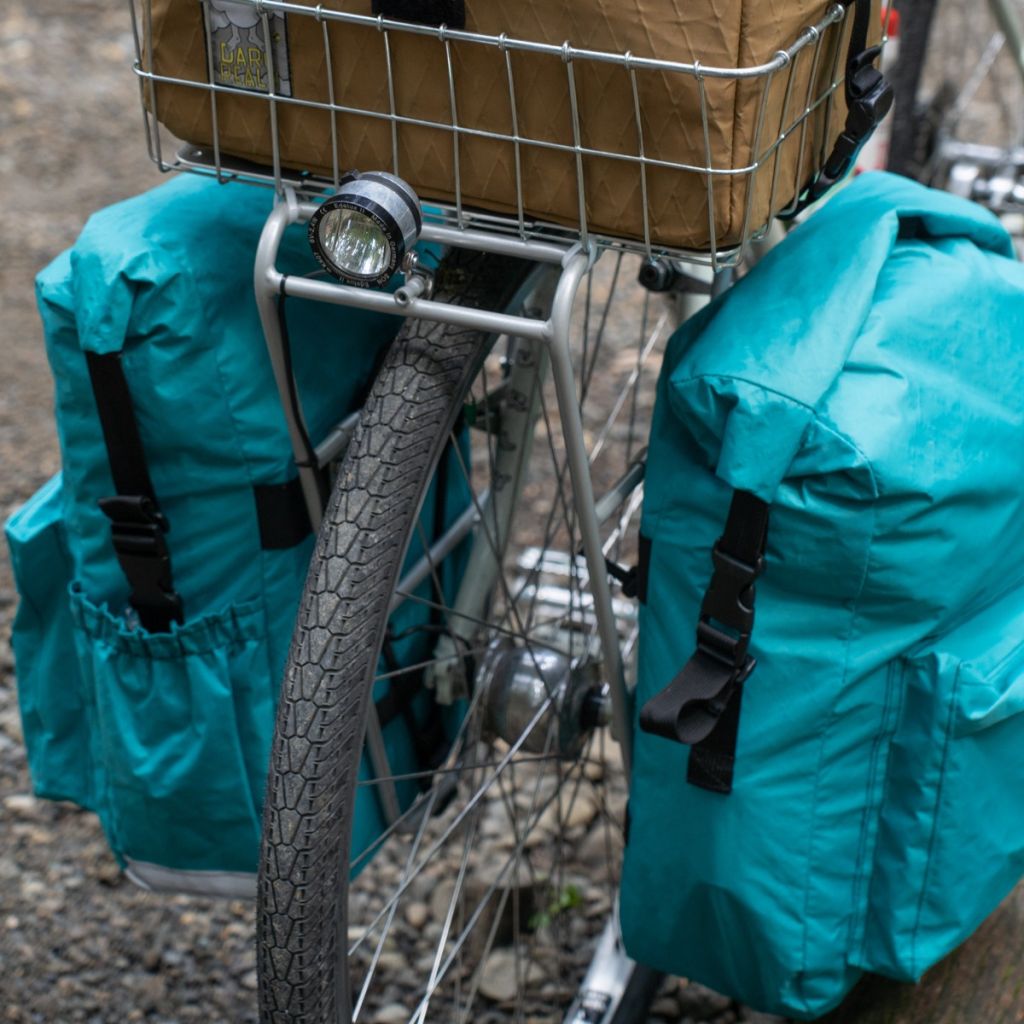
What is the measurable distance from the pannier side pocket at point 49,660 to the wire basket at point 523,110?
501 millimetres

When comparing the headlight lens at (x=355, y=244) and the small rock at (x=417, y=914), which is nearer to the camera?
the headlight lens at (x=355, y=244)

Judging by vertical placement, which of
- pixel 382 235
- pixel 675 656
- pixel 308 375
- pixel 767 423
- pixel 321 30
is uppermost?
→ pixel 321 30

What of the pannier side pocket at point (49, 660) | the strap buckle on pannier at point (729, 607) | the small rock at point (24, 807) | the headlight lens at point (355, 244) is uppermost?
the headlight lens at point (355, 244)

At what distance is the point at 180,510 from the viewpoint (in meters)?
1.51

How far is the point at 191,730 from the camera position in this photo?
1563 mm

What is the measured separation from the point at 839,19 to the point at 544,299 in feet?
1.41

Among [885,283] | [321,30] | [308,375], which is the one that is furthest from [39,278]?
[885,283]

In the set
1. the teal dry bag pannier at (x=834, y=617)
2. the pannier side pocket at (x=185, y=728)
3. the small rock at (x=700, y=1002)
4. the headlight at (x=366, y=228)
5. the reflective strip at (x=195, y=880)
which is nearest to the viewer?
the headlight at (x=366, y=228)

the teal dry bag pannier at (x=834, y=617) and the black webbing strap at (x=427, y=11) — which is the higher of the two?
the black webbing strap at (x=427, y=11)

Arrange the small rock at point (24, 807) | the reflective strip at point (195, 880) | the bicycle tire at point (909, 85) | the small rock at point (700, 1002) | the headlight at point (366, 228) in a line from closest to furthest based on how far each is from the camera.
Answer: the headlight at point (366, 228) < the reflective strip at point (195, 880) < the small rock at point (700, 1002) < the small rock at point (24, 807) < the bicycle tire at point (909, 85)

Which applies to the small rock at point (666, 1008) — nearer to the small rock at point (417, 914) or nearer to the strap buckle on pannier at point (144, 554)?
the small rock at point (417, 914)

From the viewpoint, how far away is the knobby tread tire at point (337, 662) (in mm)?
1293

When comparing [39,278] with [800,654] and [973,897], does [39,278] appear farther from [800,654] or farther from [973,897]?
[973,897]

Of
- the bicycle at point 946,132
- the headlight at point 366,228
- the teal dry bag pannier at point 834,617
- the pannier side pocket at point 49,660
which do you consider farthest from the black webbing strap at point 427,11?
the bicycle at point 946,132
